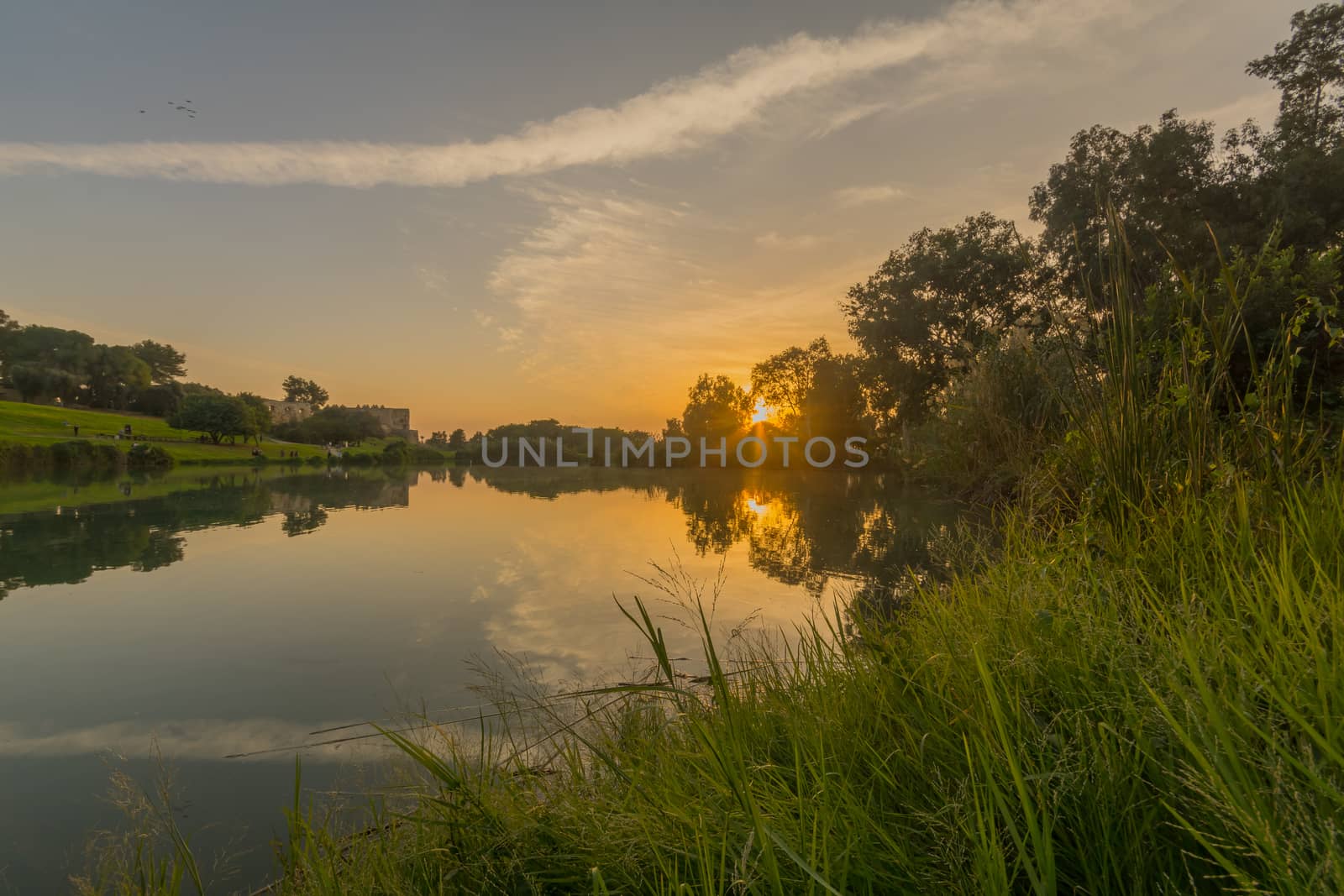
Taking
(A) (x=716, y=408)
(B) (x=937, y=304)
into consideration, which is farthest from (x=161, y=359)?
(B) (x=937, y=304)

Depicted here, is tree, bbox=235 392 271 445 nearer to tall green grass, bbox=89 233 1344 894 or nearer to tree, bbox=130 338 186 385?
tree, bbox=130 338 186 385

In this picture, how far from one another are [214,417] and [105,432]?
8.24m

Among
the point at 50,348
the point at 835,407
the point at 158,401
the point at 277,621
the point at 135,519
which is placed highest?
the point at 50,348

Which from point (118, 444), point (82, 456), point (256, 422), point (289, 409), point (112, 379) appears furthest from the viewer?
point (289, 409)

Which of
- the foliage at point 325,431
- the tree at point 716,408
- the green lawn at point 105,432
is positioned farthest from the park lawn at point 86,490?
the foliage at point 325,431

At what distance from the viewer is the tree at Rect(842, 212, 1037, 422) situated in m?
24.2

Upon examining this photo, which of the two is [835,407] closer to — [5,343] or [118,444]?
[118,444]

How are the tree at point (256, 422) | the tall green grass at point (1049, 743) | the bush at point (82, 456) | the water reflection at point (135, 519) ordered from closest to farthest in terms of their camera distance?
the tall green grass at point (1049, 743), the water reflection at point (135, 519), the bush at point (82, 456), the tree at point (256, 422)

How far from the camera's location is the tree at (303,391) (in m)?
114

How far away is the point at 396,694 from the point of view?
14.5ft

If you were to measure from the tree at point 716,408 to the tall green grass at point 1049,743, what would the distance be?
5825 cm

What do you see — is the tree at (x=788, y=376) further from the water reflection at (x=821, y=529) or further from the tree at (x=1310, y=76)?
the tree at (x=1310, y=76)

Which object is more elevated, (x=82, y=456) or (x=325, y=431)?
(x=325, y=431)

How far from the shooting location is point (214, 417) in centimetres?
5588
